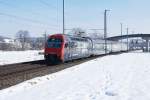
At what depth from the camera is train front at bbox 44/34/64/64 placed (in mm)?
28203

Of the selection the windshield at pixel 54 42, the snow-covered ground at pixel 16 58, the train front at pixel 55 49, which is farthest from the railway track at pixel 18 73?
the snow-covered ground at pixel 16 58

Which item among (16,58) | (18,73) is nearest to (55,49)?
(18,73)

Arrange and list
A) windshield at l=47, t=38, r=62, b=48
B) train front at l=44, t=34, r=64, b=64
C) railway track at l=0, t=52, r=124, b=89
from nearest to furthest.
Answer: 1. railway track at l=0, t=52, r=124, b=89
2. train front at l=44, t=34, r=64, b=64
3. windshield at l=47, t=38, r=62, b=48

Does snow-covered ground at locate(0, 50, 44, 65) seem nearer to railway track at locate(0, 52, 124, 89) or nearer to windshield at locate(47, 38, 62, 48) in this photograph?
windshield at locate(47, 38, 62, 48)

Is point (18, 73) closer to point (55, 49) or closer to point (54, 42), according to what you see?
point (55, 49)

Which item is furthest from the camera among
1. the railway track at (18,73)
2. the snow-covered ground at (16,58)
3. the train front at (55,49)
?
the snow-covered ground at (16,58)

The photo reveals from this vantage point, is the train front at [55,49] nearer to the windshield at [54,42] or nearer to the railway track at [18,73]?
the windshield at [54,42]

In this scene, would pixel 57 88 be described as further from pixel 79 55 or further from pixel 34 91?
pixel 79 55

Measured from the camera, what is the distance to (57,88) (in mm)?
12406

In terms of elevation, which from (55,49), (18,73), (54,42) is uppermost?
(54,42)

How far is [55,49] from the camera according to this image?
2859cm

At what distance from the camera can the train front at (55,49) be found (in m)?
28.2

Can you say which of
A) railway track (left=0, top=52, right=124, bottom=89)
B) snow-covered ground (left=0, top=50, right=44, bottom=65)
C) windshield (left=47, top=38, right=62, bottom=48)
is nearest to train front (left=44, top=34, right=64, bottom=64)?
windshield (left=47, top=38, right=62, bottom=48)

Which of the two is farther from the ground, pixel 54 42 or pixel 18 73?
pixel 54 42
